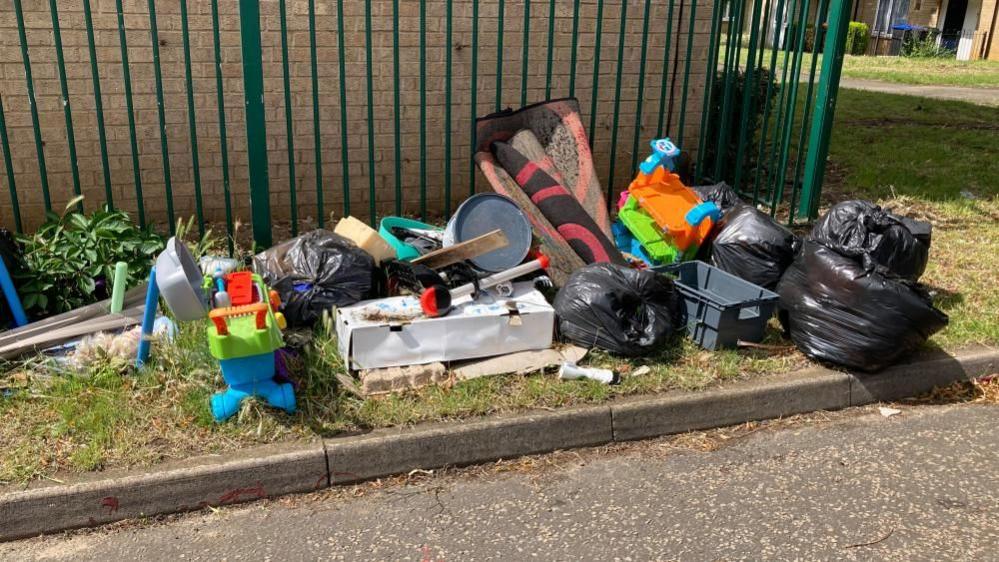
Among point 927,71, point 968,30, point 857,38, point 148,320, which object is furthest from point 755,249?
point 968,30

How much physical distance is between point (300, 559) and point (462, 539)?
56 cm

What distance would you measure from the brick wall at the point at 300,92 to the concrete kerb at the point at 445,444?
9.57 feet

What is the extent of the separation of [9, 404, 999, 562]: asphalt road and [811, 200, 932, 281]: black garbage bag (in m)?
1.07

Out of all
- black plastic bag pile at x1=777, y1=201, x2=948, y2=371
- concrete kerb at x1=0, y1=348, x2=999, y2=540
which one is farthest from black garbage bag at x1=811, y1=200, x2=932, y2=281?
concrete kerb at x1=0, y1=348, x2=999, y2=540

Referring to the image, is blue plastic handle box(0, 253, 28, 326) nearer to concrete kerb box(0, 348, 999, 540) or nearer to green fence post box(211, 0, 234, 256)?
green fence post box(211, 0, 234, 256)

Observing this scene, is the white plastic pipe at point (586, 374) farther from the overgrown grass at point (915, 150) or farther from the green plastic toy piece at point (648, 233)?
the overgrown grass at point (915, 150)

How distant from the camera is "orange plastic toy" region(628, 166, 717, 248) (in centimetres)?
492

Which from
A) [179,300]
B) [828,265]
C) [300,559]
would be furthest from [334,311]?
[828,265]

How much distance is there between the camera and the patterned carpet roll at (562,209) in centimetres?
482

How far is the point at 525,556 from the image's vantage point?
293 cm

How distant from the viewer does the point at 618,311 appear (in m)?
4.06

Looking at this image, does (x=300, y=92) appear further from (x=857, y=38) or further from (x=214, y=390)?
(x=857, y=38)

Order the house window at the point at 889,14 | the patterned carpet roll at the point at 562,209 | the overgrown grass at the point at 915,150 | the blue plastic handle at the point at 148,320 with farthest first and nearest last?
the house window at the point at 889,14 → the overgrown grass at the point at 915,150 → the patterned carpet roll at the point at 562,209 → the blue plastic handle at the point at 148,320

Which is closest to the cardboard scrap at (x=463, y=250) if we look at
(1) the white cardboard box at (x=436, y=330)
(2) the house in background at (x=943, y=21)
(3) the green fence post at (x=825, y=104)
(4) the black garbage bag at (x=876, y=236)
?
(1) the white cardboard box at (x=436, y=330)
